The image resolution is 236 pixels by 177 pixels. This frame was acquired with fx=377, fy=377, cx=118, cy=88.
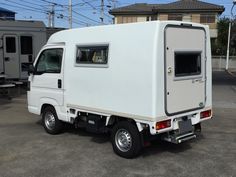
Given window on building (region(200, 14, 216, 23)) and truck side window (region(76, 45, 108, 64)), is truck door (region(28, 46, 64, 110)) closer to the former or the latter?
truck side window (region(76, 45, 108, 64))

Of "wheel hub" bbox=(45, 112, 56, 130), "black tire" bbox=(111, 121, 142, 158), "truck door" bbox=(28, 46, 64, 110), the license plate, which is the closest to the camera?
"black tire" bbox=(111, 121, 142, 158)

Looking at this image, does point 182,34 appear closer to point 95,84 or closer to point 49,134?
point 95,84

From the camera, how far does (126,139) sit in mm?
7312

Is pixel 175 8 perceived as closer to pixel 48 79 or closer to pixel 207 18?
pixel 207 18

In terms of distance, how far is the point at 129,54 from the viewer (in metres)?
7.08

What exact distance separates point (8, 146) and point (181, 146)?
376cm

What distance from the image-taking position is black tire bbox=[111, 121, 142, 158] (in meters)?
7.06

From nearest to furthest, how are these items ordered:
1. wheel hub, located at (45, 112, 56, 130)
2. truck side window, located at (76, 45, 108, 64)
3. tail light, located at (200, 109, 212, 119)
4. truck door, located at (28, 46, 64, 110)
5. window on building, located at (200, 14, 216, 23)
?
truck side window, located at (76, 45, 108, 64)
tail light, located at (200, 109, 212, 119)
truck door, located at (28, 46, 64, 110)
wheel hub, located at (45, 112, 56, 130)
window on building, located at (200, 14, 216, 23)

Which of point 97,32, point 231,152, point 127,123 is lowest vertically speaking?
point 231,152

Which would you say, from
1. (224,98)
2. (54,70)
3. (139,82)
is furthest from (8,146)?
(224,98)

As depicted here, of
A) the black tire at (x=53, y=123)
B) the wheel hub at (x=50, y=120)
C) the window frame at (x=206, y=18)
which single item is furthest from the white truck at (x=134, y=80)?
the window frame at (x=206, y=18)

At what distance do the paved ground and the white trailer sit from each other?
8919 millimetres

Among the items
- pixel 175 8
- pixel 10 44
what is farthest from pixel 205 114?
pixel 175 8

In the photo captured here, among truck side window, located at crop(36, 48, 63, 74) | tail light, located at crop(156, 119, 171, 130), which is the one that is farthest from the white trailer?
tail light, located at crop(156, 119, 171, 130)
